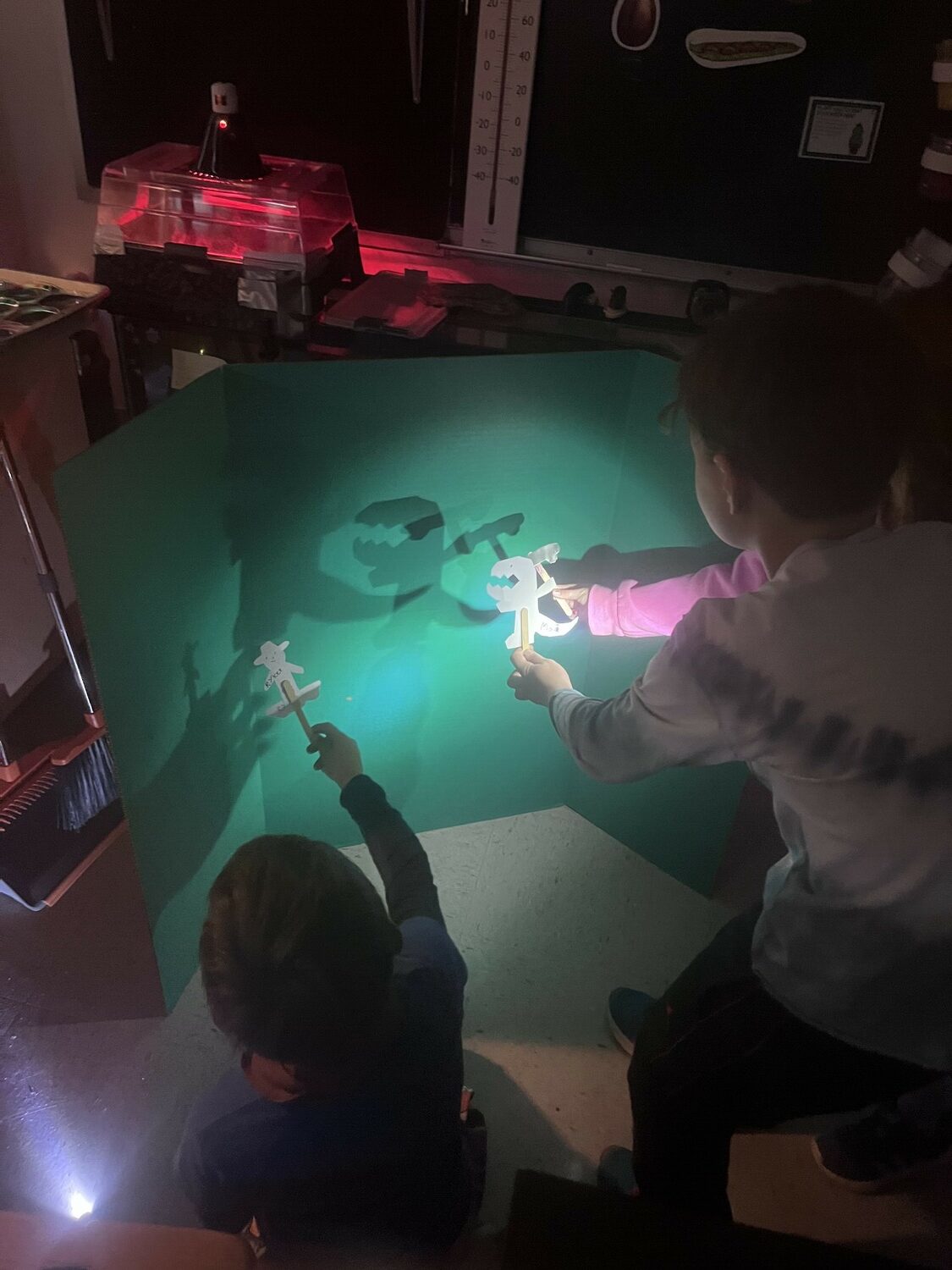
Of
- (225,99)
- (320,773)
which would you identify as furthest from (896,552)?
(225,99)

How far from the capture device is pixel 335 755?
1058 millimetres

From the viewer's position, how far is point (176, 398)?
0.86 m

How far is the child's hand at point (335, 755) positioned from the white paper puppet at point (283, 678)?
1.5 inches

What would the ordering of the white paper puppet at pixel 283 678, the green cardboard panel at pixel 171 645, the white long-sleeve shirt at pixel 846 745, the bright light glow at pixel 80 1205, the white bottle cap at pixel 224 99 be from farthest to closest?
the white bottle cap at pixel 224 99, the white paper puppet at pixel 283 678, the bright light glow at pixel 80 1205, the green cardboard panel at pixel 171 645, the white long-sleeve shirt at pixel 846 745

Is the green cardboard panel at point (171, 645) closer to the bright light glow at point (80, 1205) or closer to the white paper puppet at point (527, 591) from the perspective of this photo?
the bright light glow at point (80, 1205)

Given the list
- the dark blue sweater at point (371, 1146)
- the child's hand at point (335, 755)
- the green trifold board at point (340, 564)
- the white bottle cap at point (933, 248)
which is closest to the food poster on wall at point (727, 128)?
the white bottle cap at point (933, 248)

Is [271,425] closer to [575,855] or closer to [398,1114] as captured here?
[398,1114]

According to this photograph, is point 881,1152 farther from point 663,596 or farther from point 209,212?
point 209,212

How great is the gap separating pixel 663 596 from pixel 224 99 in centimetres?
100

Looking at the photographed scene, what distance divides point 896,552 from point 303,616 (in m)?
0.69

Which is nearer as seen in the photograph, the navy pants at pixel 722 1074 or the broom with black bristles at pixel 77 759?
the navy pants at pixel 722 1074

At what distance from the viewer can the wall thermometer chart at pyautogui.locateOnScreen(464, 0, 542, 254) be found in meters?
1.34

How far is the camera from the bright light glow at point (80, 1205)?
1009 mm

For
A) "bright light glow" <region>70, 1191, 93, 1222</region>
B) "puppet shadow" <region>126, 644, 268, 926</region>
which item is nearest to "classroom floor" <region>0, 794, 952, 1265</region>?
"bright light glow" <region>70, 1191, 93, 1222</region>
